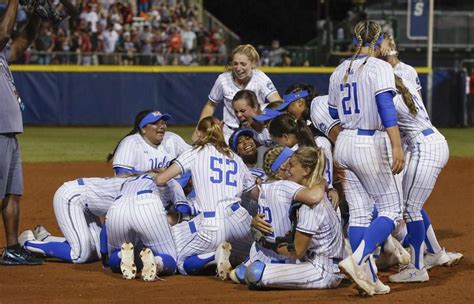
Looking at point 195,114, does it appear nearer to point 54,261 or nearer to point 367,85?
point 54,261

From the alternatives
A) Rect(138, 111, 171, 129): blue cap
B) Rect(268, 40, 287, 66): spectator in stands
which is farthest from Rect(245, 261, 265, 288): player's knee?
Rect(268, 40, 287, 66): spectator in stands

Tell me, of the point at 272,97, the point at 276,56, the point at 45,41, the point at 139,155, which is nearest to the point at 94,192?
the point at 139,155

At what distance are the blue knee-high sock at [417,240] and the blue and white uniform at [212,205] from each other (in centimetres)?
118

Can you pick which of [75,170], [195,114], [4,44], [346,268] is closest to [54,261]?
[4,44]

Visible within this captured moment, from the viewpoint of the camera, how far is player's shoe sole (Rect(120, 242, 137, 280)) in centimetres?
696

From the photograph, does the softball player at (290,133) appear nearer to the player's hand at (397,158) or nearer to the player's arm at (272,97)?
the player's hand at (397,158)

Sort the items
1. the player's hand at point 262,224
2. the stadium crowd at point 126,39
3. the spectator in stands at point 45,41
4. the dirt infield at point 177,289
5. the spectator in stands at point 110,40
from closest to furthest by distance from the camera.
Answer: the dirt infield at point 177,289 → the player's hand at point 262,224 → the stadium crowd at point 126,39 → the spectator in stands at point 45,41 → the spectator in stands at point 110,40

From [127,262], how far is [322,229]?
4.71 feet

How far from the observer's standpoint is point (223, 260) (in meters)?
6.96

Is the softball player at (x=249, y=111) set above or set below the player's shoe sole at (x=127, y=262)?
above

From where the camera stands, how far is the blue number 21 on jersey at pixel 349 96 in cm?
654

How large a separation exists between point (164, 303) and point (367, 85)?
193 centimetres

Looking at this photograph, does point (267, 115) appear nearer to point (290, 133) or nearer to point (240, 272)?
point (290, 133)

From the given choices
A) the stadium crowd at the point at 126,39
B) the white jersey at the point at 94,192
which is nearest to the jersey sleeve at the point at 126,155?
the white jersey at the point at 94,192
